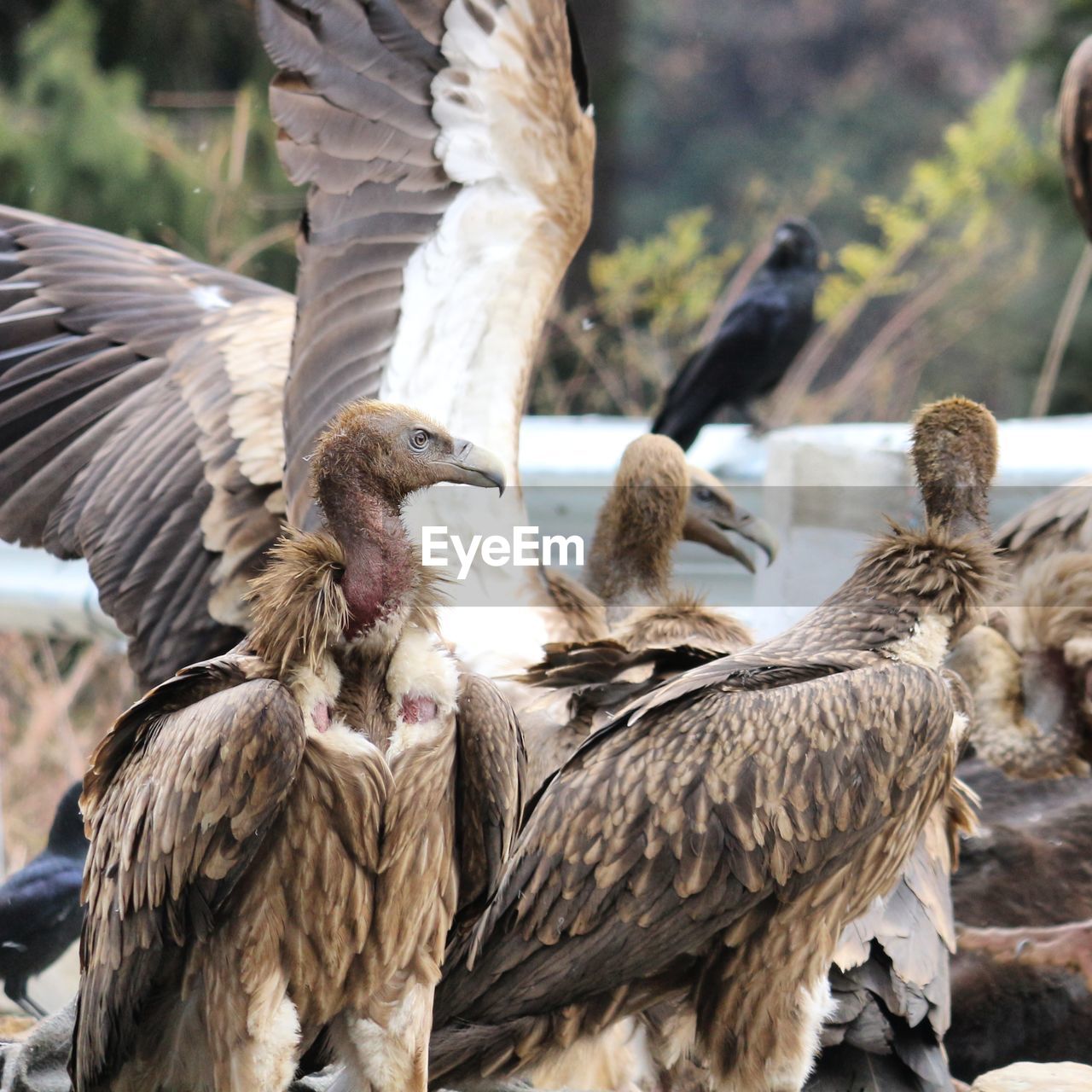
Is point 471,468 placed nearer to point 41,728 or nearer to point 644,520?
point 644,520

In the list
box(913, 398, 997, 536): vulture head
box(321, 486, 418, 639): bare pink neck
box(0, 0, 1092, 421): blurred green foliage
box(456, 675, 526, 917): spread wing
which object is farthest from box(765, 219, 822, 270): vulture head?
box(321, 486, 418, 639): bare pink neck

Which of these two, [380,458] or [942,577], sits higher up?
[380,458]

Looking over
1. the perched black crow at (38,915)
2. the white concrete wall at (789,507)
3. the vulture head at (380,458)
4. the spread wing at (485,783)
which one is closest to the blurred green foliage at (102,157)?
the white concrete wall at (789,507)

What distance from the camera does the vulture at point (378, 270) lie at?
164 inches

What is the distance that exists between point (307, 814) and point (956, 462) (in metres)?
1.51

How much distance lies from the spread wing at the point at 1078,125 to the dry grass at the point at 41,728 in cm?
379

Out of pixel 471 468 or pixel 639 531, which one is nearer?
pixel 471 468

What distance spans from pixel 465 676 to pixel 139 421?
2.17 metres

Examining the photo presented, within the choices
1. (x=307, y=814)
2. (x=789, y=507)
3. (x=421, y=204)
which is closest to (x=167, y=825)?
(x=307, y=814)

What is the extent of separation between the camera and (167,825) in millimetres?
2641

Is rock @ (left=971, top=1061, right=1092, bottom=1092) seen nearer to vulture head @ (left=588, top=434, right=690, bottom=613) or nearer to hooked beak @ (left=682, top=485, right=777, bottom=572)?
vulture head @ (left=588, top=434, right=690, bottom=613)

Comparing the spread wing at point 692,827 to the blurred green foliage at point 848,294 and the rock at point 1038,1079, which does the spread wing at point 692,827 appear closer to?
the rock at point 1038,1079

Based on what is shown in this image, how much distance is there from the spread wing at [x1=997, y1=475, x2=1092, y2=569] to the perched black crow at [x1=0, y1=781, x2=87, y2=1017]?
8.93 feet

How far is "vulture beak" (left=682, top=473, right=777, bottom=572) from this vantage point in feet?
16.7
